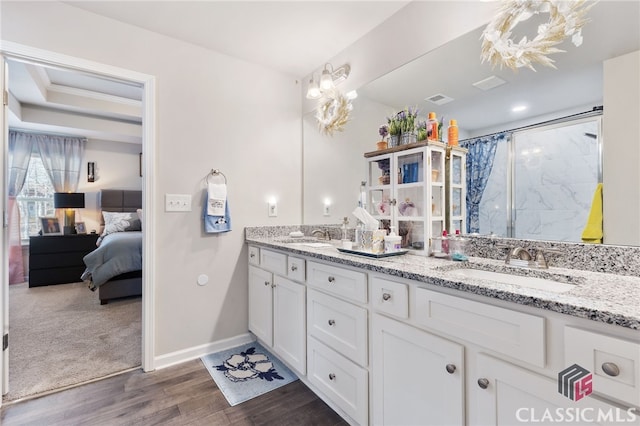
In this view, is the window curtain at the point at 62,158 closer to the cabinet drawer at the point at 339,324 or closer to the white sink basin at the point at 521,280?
the cabinet drawer at the point at 339,324

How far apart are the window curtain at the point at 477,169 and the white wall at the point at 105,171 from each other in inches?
230

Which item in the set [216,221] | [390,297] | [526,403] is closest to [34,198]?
[216,221]

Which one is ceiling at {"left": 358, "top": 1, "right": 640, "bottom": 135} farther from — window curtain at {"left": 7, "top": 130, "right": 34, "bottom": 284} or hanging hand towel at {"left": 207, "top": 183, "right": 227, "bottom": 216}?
window curtain at {"left": 7, "top": 130, "right": 34, "bottom": 284}

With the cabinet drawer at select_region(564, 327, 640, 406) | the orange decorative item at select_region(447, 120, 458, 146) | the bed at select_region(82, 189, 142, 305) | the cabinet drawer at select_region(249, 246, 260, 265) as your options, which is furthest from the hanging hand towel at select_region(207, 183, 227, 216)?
the cabinet drawer at select_region(564, 327, 640, 406)

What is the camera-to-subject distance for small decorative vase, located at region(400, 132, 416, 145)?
69.9 inches

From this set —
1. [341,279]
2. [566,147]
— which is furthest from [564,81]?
[341,279]

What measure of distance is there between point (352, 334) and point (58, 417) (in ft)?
5.50

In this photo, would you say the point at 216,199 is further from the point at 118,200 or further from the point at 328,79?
the point at 118,200

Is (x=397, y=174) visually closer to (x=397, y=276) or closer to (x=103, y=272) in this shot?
(x=397, y=276)

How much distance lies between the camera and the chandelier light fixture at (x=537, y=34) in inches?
46.4

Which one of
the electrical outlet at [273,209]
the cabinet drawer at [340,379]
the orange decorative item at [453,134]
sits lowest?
the cabinet drawer at [340,379]

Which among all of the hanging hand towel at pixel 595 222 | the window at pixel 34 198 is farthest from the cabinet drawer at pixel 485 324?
the window at pixel 34 198

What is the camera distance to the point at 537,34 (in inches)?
50.3

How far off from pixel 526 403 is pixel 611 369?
25cm
